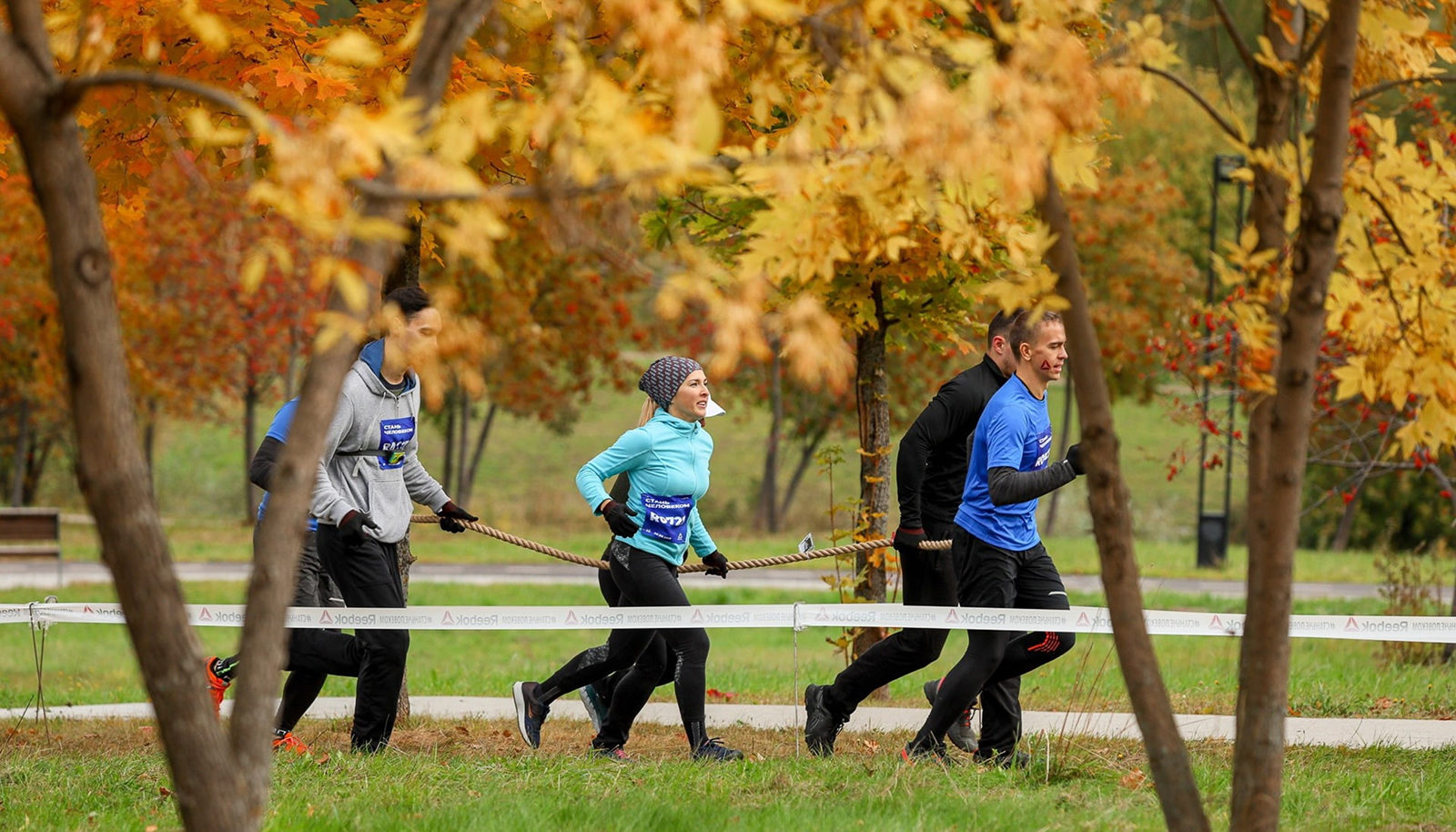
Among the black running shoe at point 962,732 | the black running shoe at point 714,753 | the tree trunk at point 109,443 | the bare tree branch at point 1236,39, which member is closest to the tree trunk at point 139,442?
the tree trunk at point 109,443

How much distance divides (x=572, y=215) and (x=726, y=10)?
708mm

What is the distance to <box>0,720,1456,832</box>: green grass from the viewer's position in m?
4.82

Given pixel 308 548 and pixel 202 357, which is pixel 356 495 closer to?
pixel 308 548

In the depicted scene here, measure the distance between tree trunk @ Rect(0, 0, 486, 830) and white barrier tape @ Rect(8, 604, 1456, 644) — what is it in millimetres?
2655

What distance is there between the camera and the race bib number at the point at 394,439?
239 inches

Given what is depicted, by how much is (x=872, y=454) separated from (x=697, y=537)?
2303mm

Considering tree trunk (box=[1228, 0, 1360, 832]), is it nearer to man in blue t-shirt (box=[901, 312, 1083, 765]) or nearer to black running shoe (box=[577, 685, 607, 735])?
man in blue t-shirt (box=[901, 312, 1083, 765])

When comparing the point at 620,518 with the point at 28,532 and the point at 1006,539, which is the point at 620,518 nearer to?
the point at 1006,539

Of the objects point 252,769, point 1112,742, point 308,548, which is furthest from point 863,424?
point 252,769

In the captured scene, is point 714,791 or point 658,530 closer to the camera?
point 714,791

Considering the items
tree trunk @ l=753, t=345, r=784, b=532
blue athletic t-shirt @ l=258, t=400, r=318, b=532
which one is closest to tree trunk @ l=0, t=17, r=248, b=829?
blue athletic t-shirt @ l=258, t=400, r=318, b=532

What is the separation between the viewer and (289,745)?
6.27m

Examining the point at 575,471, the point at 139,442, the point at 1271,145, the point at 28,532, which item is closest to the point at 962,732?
the point at 1271,145

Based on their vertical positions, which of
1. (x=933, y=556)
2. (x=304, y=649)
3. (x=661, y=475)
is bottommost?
(x=304, y=649)
